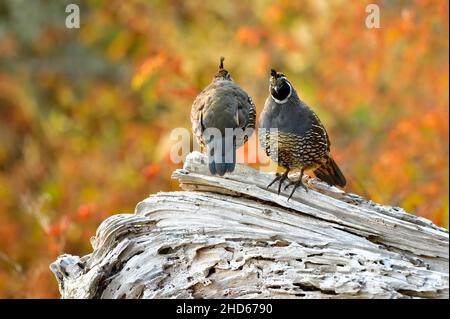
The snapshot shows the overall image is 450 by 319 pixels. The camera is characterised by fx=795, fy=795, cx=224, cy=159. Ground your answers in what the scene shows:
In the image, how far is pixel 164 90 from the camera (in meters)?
9.15

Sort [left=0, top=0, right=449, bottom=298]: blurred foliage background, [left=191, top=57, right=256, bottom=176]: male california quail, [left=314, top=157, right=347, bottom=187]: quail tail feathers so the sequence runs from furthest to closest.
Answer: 1. [left=0, top=0, right=449, bottom=298]: blurred foliage background
2. [left=314, top=157, right=347, bottom=187]: quail tail feathers
3. [left=191, top=57, right=256, bottom=176]: male california quail

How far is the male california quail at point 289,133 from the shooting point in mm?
5152

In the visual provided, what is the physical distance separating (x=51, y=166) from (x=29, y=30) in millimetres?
2621

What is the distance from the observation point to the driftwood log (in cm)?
440

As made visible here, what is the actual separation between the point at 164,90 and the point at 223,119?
381 centimetres

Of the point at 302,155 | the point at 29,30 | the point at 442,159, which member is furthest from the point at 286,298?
the point at 29,30

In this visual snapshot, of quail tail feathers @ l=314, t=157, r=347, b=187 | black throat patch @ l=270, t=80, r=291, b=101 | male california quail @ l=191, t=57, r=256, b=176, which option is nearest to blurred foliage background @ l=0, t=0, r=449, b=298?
quail tail feathers @ l=314, t=157, r=347, b=187

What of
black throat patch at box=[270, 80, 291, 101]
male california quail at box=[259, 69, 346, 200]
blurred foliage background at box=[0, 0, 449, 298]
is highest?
blurred foliage background at box=[0, 0, 449, 298]

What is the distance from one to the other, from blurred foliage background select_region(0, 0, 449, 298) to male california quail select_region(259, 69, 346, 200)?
2335 mm

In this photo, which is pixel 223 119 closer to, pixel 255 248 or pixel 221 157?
pixel 221 157

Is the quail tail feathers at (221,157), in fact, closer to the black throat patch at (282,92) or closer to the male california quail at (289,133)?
the male california quail at (289,133)

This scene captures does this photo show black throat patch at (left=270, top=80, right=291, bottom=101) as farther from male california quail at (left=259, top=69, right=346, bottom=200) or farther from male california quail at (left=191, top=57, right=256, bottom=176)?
male california quail at (left=191, top=57, right=256, bottom=176)

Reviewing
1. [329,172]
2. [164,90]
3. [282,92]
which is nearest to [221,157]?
[282,92]

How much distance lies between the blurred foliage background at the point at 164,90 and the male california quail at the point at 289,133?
7.66ft
